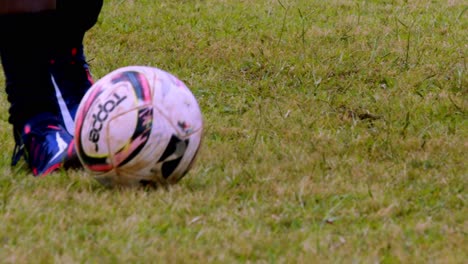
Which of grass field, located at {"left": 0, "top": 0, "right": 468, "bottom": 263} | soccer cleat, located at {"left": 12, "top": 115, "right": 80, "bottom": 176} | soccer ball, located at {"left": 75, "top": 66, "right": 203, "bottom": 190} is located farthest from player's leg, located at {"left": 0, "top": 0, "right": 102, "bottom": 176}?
soccer ball, located at {"left": 75, "top": 66, "right": 203, "bottom": 190}

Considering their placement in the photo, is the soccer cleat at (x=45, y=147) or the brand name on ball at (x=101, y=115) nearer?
the brand name on ball at (x=101, y=115)

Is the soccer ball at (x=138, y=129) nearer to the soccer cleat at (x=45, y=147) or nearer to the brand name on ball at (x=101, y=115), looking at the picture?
the brand name on ball at (x=101, y=115)

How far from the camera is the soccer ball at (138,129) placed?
338 centimetres

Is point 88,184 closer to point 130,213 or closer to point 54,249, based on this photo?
point 130,213

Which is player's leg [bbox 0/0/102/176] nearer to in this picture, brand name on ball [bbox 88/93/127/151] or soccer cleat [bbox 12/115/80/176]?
soccer cleat [bbox 12/115/80/176]

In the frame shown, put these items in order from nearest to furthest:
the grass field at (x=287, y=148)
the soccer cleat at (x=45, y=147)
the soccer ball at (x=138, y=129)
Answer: the grass field at (x=287, y=148) → the soccer ball at (x=138, y=129) → the soccer cleat at (x=45, y=147)

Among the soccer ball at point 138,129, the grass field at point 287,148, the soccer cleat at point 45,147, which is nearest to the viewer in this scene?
the grass field at point 287,148

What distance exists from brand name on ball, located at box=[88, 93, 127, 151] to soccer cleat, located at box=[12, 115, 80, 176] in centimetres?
30

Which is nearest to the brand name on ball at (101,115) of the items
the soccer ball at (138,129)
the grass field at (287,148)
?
the soccer ball at (138,129)

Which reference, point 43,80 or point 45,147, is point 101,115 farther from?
point 43,80

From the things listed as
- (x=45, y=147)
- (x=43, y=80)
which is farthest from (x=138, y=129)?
(x=43, y=80)

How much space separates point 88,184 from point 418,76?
2.37 meters

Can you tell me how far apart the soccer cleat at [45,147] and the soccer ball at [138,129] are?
234mm

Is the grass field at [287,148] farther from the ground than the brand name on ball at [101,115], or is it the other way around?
the brand name on ball at [101,115]
